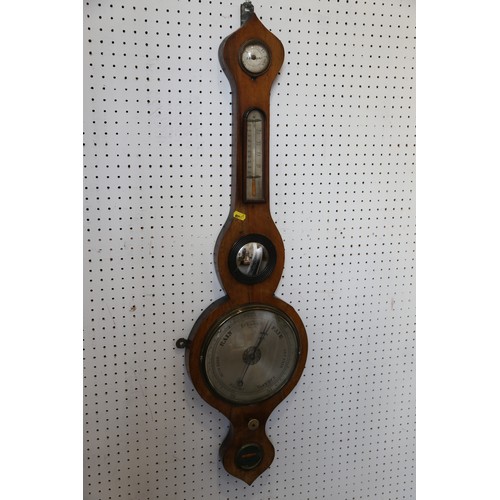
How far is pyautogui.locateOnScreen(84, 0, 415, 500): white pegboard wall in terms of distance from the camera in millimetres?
1303

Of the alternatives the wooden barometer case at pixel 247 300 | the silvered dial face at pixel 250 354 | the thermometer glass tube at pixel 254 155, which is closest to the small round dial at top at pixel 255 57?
the wooden barometer case at pixel 247 300

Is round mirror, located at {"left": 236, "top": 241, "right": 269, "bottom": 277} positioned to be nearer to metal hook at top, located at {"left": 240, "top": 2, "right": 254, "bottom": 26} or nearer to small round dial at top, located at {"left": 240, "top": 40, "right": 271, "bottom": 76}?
small round dial at top, located at {"left": 240, "top": 40, "right": 271, "bottom": 76}

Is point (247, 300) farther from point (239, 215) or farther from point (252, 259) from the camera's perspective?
point (239, 215)

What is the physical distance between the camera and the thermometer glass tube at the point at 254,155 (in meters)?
1.34

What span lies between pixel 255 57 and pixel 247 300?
0.68 metres

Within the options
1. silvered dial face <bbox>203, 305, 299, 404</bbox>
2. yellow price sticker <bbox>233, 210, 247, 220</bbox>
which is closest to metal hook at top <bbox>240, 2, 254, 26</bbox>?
yellow price sticker <bbox>233, 210, 247, 220</bbox>

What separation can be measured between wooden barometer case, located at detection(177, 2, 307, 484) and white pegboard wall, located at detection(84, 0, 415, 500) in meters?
0.06

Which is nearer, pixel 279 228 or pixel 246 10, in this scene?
pixel 246 10

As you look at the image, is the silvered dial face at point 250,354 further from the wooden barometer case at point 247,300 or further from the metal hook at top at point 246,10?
the metal hook at top at point 246,10

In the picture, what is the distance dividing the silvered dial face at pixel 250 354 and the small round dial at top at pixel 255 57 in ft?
2.18

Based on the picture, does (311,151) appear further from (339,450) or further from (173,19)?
(339,450)

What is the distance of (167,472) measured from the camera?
4.66 ft

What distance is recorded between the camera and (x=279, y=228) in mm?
1480

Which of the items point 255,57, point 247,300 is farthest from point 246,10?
point 247,300
